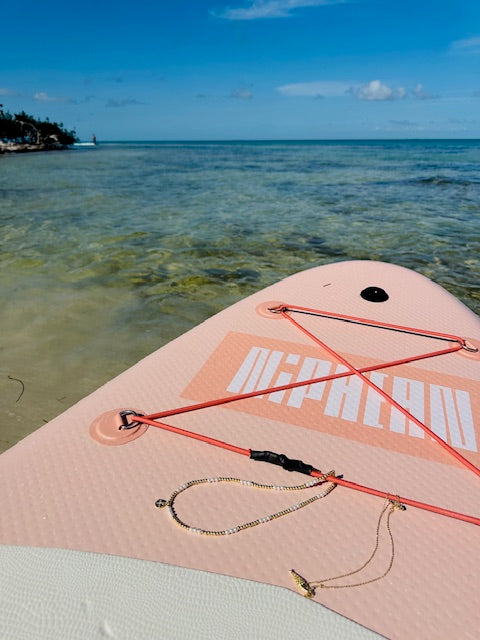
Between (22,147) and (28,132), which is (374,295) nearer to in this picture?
(22,147)

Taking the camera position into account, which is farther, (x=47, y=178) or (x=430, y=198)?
(x=47, y=178)

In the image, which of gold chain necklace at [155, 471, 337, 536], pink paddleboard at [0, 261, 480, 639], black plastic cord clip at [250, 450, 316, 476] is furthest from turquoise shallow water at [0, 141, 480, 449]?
black plastic cord clip at [250, 450, 316, 476]

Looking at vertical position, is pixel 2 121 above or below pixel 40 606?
above

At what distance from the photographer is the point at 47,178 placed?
1678 cm

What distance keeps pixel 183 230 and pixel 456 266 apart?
16.6 ft

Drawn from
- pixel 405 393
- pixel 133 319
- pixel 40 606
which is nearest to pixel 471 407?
pixel 405 393

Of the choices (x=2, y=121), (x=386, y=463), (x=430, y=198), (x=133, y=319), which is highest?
(x=2, y=121)

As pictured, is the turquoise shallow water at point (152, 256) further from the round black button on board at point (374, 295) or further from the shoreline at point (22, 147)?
the shoreline at point (22, 147)

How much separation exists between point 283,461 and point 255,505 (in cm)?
22

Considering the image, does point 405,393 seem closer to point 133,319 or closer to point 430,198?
point 133,319

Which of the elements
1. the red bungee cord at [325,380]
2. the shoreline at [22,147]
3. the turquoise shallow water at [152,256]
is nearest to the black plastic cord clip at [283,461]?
the red bungee cord at [325,380]

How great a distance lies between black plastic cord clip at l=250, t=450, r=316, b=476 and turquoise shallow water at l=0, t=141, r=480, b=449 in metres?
1.94

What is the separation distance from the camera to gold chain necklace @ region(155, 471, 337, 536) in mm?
1319

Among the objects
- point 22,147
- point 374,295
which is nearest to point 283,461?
point 374,295
